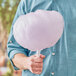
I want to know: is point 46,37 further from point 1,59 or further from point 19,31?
point 1,59

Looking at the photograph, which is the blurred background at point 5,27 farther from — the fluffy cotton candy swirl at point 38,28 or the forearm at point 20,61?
the fluffy cotton candy swirl at point 38,28

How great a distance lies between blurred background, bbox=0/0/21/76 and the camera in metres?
3.16

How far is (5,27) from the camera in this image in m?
3.21

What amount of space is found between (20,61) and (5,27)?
2.00m

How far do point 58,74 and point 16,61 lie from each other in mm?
228

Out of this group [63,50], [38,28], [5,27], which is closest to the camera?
[38,28]

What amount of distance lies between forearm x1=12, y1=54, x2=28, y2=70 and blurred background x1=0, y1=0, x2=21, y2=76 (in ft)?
6.21

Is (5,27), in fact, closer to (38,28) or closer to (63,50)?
(63,50)

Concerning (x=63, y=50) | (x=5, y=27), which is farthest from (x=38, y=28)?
(x=5, y=27)

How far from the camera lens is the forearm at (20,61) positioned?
122cm

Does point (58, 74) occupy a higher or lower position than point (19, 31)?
lower

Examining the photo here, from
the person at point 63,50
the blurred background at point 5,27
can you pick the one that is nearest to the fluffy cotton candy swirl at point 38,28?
the person at point 63,50

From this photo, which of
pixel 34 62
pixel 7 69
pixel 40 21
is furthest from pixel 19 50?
pixel 7 69

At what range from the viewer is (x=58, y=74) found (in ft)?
4.07
